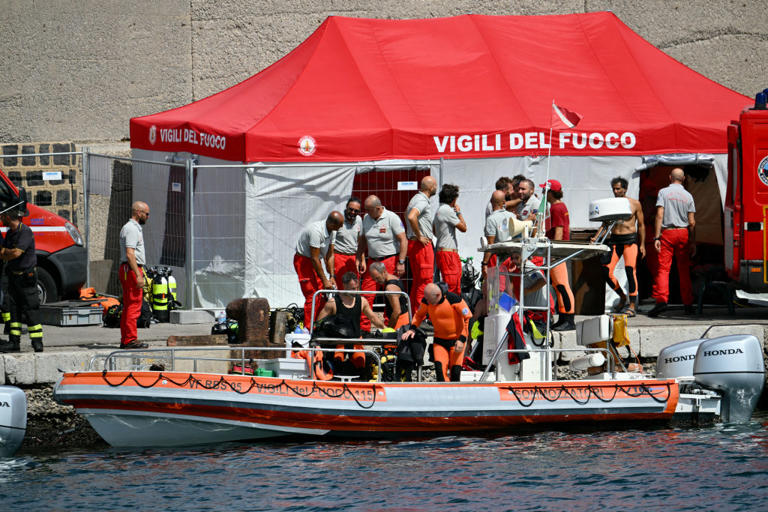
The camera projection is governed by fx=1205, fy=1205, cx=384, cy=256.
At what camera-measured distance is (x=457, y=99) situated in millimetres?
16922

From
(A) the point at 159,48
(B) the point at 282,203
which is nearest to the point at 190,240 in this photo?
(B) the point at 282,203

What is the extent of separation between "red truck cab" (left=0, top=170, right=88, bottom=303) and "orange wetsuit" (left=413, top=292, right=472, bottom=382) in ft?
20.7

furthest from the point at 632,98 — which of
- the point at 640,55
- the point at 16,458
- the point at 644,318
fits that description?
the point at 16,458

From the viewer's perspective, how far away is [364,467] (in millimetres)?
10242

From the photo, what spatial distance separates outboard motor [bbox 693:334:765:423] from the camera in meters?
11.6

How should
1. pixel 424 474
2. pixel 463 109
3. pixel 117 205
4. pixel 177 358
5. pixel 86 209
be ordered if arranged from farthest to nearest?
pixel 117 205 < pixel 86 209 < pixel 463 109 < pixel 177 358 < pixel 424 474

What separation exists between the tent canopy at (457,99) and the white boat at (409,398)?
4.55m

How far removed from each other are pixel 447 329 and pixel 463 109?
5575 mm

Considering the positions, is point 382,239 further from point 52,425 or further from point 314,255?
point 52,425

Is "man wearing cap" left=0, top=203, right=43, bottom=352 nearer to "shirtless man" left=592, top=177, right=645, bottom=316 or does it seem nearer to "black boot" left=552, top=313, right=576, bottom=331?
"black boot" left=552, top=313, right=576, bottom=331

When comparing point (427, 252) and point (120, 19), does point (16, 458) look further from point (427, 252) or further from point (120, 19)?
point (120, 19)

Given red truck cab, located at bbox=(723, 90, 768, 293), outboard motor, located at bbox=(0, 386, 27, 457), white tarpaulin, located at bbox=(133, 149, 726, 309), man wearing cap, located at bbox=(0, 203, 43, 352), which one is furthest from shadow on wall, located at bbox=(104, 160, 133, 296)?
red truck cab, located at bbox=(723, 90, 768, 293)

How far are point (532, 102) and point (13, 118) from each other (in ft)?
30.7

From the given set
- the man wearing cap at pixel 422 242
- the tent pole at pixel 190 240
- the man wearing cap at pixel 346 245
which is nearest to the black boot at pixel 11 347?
the tent pole at pixel 190 240
